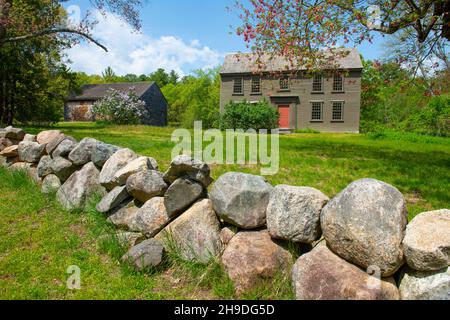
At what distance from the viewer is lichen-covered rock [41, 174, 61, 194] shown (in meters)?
5.47

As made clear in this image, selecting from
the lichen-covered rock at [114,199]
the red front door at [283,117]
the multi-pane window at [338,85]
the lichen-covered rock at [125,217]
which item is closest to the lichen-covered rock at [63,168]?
the lichen-covered rock at [114,199]

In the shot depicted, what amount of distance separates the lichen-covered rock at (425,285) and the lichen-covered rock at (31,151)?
19.6 ft

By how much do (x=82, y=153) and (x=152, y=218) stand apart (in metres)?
2.06

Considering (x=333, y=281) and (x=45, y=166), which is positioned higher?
(x=45, y=166)

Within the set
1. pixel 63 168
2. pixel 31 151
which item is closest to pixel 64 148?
pixel 63 168

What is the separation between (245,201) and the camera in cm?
313

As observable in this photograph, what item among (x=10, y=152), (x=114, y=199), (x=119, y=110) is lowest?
(x=114, y=199)

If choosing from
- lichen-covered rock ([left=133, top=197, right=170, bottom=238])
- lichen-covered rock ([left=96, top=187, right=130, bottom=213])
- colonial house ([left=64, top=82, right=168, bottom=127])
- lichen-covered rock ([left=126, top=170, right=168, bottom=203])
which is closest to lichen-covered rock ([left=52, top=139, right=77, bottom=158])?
lichen-covered rock ([left=96, top=187, right=130, bottom=213])

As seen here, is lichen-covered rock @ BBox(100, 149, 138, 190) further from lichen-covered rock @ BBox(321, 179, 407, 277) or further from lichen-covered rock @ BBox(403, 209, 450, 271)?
lichen-covered rock @ BBox(403, 209, 450, 271)

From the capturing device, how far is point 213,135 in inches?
401

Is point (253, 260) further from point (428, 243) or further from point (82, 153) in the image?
point (82, 153)

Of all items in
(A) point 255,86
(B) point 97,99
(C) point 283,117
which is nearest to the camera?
(C) point 283,117

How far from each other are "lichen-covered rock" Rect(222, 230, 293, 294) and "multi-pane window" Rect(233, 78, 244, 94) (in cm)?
2839
